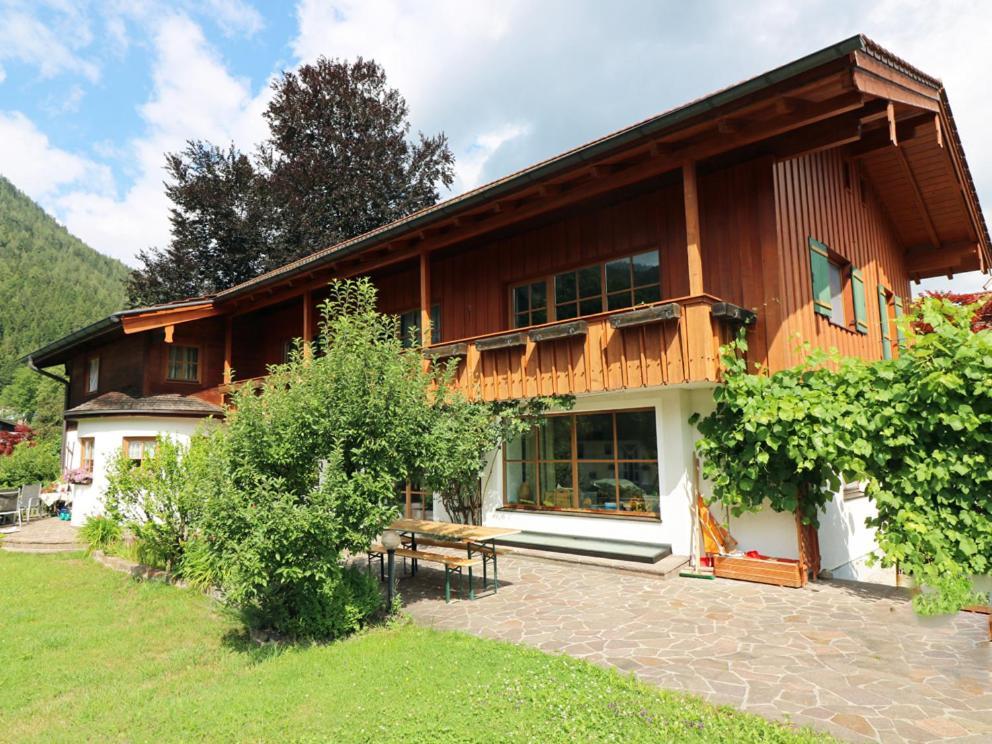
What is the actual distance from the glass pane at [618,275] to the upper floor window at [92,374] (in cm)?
1608

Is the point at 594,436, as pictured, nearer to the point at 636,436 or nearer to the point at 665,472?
the point at 636,436

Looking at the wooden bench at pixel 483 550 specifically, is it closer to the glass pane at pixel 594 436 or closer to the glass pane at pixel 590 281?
the glass pane at pixel 594 436

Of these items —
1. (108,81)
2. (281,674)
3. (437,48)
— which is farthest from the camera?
(437,48)

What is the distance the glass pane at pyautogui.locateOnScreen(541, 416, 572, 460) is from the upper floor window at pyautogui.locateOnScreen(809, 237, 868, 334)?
4.16m

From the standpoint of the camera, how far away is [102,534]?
11.3 metres

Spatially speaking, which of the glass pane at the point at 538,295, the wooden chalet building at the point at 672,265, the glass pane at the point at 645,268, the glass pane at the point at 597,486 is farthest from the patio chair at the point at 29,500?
the glass pane at the point at 645,268

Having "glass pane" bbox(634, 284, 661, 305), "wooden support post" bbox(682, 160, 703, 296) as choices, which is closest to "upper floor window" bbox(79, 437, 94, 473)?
"glass pane" bbox(634, 284, 661, 305)

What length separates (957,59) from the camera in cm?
991

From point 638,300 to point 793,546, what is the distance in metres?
4.21

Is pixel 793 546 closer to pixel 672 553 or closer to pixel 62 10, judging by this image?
pixel 672 553

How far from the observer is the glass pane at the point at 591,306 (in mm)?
10219

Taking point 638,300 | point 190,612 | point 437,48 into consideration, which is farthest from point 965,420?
point 437,48

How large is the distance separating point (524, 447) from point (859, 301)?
6517mm

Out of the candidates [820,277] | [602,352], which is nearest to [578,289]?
[602,352]
